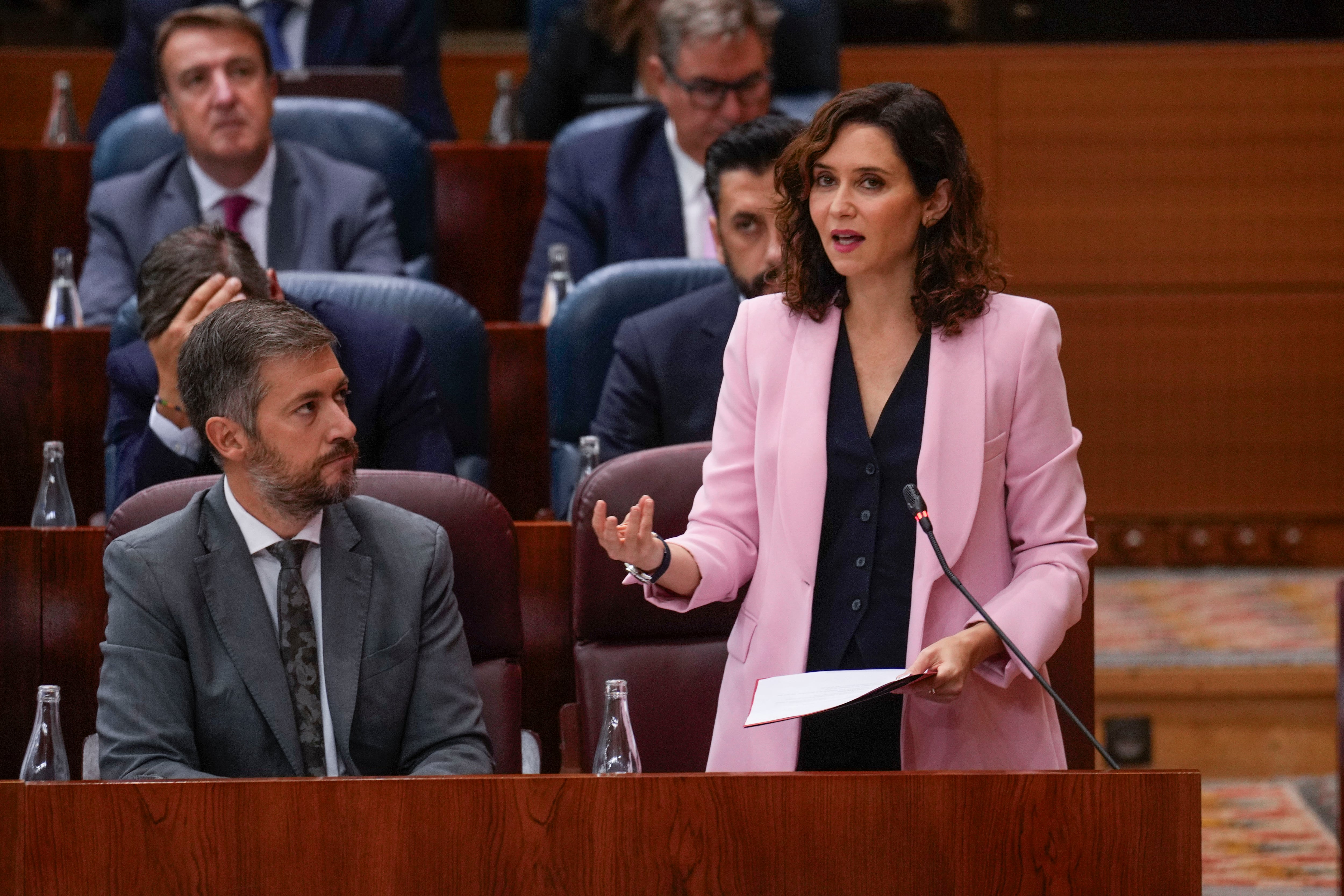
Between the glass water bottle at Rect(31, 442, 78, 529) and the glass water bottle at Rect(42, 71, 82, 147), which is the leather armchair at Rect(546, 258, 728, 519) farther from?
the glass water bottle at Rect(42, 71, 82, 147)

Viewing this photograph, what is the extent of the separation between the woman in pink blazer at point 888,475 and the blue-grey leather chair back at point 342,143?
1.52 metres

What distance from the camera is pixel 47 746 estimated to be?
4.63ft

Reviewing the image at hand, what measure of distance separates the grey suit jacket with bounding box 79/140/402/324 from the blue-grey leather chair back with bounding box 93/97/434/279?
18cm

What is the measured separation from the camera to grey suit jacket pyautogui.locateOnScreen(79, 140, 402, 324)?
2.44m

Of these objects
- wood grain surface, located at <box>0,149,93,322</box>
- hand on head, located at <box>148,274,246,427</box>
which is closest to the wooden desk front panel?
hand on head, located at <box>148,274,246,427</box>

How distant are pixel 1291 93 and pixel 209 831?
283 cm

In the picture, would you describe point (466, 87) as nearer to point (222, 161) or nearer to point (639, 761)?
point (222, 161)

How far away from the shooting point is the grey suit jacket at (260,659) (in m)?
1.33

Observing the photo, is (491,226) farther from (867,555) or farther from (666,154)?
(867,555)

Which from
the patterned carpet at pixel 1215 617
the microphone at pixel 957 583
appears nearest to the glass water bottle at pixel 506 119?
the patterned carpet at pixel 1215 617

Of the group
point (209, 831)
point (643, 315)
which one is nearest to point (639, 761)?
point (209, 831)

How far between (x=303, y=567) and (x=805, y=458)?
1.49ft

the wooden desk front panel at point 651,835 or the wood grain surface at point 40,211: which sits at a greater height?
the wood grain surface at point 40,211

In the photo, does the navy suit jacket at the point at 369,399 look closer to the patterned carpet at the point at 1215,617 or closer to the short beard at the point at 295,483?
the short beard at the point at 295,483
